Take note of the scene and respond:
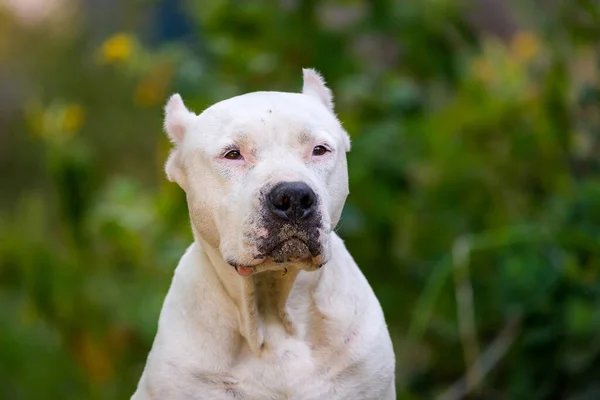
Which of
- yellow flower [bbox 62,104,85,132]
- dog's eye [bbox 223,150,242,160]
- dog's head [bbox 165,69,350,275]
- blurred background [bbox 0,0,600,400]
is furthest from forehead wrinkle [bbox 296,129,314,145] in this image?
yellow flower [bbox 62,104,85,132]

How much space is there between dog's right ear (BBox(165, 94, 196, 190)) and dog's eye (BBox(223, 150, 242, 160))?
0.22 metres

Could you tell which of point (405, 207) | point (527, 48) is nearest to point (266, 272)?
point (405, 207)

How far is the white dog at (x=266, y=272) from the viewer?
2.53 m

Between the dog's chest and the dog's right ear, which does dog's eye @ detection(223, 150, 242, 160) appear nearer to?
the dog's right ear

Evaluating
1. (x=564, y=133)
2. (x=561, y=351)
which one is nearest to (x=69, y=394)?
(x=561, y=351)

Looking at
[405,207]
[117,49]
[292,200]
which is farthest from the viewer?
[405,207]

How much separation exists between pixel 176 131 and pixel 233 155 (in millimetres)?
286

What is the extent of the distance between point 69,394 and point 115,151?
1934 mm

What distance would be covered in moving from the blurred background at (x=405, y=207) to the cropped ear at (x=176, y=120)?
1938mm

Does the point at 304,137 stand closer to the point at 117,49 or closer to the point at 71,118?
the point at 117,49

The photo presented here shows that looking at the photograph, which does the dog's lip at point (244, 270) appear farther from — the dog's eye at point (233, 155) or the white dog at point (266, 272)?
the dog's eye at point (233, 155)

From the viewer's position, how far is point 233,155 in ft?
8.67

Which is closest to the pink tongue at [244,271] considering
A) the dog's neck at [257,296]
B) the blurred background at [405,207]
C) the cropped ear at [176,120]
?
the dog's neck at [257,296]

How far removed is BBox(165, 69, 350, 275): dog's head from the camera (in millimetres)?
2504
